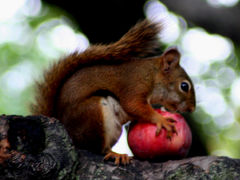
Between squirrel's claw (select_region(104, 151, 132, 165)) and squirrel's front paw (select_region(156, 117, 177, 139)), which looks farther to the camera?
squirrel's front paw (select_region(156, 117, 177, 139))

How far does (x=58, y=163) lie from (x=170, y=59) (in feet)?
5.11

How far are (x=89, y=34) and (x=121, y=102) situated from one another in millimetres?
1392

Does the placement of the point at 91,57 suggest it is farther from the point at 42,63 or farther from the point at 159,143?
→ the point at 42,63

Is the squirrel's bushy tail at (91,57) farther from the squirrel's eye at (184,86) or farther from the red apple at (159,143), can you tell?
the red apple at (159,143)

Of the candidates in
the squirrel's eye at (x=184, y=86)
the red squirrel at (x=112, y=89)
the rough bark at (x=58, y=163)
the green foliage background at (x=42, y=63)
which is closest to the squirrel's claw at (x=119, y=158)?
the rough bark at (x=58, y=163)

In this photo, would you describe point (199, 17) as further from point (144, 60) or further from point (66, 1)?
point (66, 1)

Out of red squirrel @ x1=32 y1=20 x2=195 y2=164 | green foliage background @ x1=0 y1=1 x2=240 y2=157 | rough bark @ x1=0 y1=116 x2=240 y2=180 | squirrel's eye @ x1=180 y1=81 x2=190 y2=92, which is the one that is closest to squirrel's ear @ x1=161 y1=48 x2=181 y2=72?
red squirrel @ x1=32 y1=20 x2=195 y2=164

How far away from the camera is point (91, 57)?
8.36 ft

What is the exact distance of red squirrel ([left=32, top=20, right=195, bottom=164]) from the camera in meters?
2.31

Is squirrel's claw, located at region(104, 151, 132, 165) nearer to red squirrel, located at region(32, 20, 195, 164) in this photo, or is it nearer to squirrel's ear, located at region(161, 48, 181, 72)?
red squirrel, located at region(32, 20, 195, 164)

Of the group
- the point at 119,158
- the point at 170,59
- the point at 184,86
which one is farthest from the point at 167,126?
the point at 170,59

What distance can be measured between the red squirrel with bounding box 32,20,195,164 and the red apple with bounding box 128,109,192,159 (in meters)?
0.05

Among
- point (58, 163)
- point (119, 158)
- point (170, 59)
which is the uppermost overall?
point (170, 59)

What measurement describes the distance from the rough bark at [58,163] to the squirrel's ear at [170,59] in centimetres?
118
